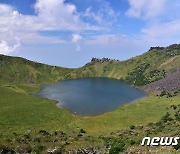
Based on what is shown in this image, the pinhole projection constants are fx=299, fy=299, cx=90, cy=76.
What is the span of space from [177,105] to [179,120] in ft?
115

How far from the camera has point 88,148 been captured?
228 ft

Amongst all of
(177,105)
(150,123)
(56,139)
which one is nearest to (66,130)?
(56,139)

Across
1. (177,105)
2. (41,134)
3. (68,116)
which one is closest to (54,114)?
(68,116)

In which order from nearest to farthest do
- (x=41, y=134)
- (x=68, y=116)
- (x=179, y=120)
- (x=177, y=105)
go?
(x=41, y=134)
(x=179, y=120)
(x=68, y=116)
(x=177, y=105)

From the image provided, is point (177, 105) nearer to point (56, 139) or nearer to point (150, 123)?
point (150, 123)

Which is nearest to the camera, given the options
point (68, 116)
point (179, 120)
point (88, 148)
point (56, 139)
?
point (88, 148)

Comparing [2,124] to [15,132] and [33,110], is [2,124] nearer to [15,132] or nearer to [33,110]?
[15,132]

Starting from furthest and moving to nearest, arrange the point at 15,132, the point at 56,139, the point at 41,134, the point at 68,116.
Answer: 1. the point at 68,116
2. the point at 15,132
3. the point at 41,134
4. the point at 56,139

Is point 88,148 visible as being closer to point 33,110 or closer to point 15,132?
point 15,132

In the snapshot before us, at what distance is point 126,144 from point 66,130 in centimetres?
3817

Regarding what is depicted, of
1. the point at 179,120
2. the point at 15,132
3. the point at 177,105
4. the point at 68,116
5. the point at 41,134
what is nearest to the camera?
the point at 41,134

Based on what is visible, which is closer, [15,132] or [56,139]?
[56,139]

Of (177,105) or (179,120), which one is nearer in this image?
(179,120)

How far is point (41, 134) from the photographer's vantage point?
302 feet
